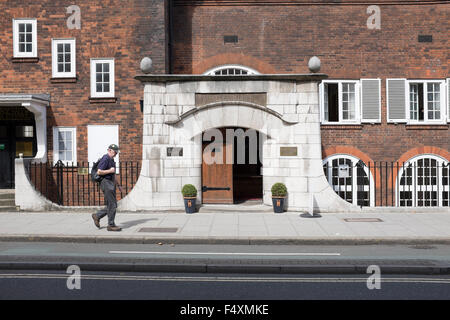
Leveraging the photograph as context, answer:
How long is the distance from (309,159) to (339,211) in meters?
1.68

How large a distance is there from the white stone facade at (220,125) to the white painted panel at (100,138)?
3.89 metres

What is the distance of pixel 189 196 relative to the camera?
39.5 feet

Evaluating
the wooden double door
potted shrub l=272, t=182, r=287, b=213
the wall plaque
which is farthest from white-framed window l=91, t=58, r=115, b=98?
potted shrub l=272, t=182, r=287, b=213

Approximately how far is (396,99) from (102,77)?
11.1 metres

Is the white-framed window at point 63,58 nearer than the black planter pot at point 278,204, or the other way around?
the black planter pot at point 278,204

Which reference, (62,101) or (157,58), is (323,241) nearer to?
(157,58)

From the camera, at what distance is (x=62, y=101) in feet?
52.3

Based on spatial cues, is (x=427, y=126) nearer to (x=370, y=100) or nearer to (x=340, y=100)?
(x=370, y=100)

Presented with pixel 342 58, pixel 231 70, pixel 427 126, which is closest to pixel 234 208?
pixel 231 70

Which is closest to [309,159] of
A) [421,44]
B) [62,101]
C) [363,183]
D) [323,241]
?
[323,241]

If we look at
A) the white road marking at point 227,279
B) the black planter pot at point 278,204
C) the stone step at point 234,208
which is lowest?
the white road marking at point 227,279

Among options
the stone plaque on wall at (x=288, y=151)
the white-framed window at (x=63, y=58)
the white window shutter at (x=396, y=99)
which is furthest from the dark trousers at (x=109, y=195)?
the white window shutter at (x=396, y=99)

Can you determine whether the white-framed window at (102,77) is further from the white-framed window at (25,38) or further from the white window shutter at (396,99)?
the white window shutter at (396,99)

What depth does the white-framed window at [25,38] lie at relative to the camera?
15.9 m
